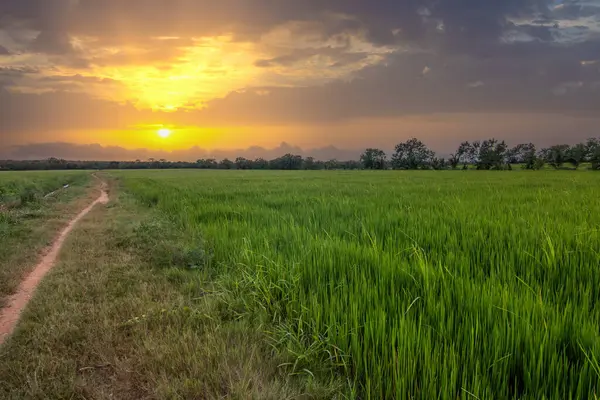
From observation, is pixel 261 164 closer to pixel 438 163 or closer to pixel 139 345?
pixel 438 163

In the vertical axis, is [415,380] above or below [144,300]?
above

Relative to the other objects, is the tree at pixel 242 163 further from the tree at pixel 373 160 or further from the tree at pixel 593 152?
the tree at pixel 593 152

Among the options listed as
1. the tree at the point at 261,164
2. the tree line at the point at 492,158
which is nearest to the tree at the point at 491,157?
the tree line at the point at 492,158

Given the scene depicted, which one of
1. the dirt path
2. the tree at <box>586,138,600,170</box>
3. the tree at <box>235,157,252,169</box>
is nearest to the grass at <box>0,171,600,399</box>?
the dirt path

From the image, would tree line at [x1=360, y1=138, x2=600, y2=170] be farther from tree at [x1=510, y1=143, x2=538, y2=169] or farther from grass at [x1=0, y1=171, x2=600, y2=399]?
grass at [x1=0, y1=171, x2=600, y2=399]

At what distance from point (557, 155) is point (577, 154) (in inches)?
153

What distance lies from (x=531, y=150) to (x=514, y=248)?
11437 centimetres

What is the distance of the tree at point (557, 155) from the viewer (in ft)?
268

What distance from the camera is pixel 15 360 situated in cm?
288

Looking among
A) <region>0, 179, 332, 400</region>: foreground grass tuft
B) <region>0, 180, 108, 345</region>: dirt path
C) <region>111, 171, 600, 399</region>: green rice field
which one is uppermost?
<region>111, 171, 600, 399</region>: green rice field

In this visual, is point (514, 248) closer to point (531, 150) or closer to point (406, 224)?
point (406, 224)

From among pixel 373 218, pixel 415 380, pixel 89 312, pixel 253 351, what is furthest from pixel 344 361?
pixel 373 218

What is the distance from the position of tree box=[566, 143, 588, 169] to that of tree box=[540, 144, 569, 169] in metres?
0.95

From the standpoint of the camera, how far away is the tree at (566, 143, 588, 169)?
259ft
